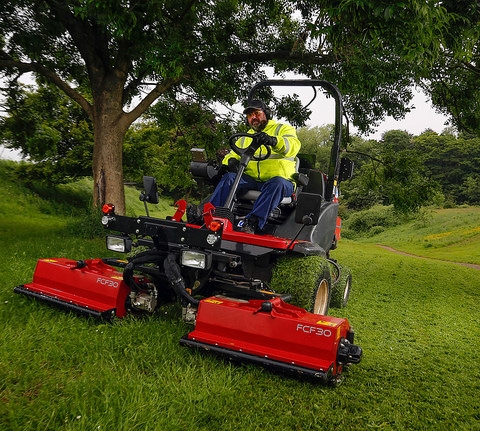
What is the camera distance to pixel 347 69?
7.25 meters

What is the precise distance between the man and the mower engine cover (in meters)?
1.21

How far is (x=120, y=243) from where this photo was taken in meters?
4.14

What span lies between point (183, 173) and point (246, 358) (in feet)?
26.6

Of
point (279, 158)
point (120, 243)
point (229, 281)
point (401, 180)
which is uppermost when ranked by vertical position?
point (401, 180)

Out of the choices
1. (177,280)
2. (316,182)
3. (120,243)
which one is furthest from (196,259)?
(316,182)

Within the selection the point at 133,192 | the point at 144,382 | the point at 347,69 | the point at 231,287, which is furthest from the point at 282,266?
the point at 133,192

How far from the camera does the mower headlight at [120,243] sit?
410 cm

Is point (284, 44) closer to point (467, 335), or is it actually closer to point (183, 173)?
point (183, 173)

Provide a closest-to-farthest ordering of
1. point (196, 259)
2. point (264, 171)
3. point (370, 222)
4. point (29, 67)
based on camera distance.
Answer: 1. point (196, 259)
2. point (264, 171)
3. point (29, 67)
4. point (370, 222)

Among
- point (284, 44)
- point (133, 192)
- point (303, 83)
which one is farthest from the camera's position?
point (133, 192)

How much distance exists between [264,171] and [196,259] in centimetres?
186

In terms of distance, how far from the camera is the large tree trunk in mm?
8984

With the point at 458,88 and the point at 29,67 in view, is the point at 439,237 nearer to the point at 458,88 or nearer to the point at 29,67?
the point at 458,88

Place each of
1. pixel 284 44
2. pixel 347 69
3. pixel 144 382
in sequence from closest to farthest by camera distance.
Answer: pixel 144 382 → pixel 347 69 → pixel 284 44
